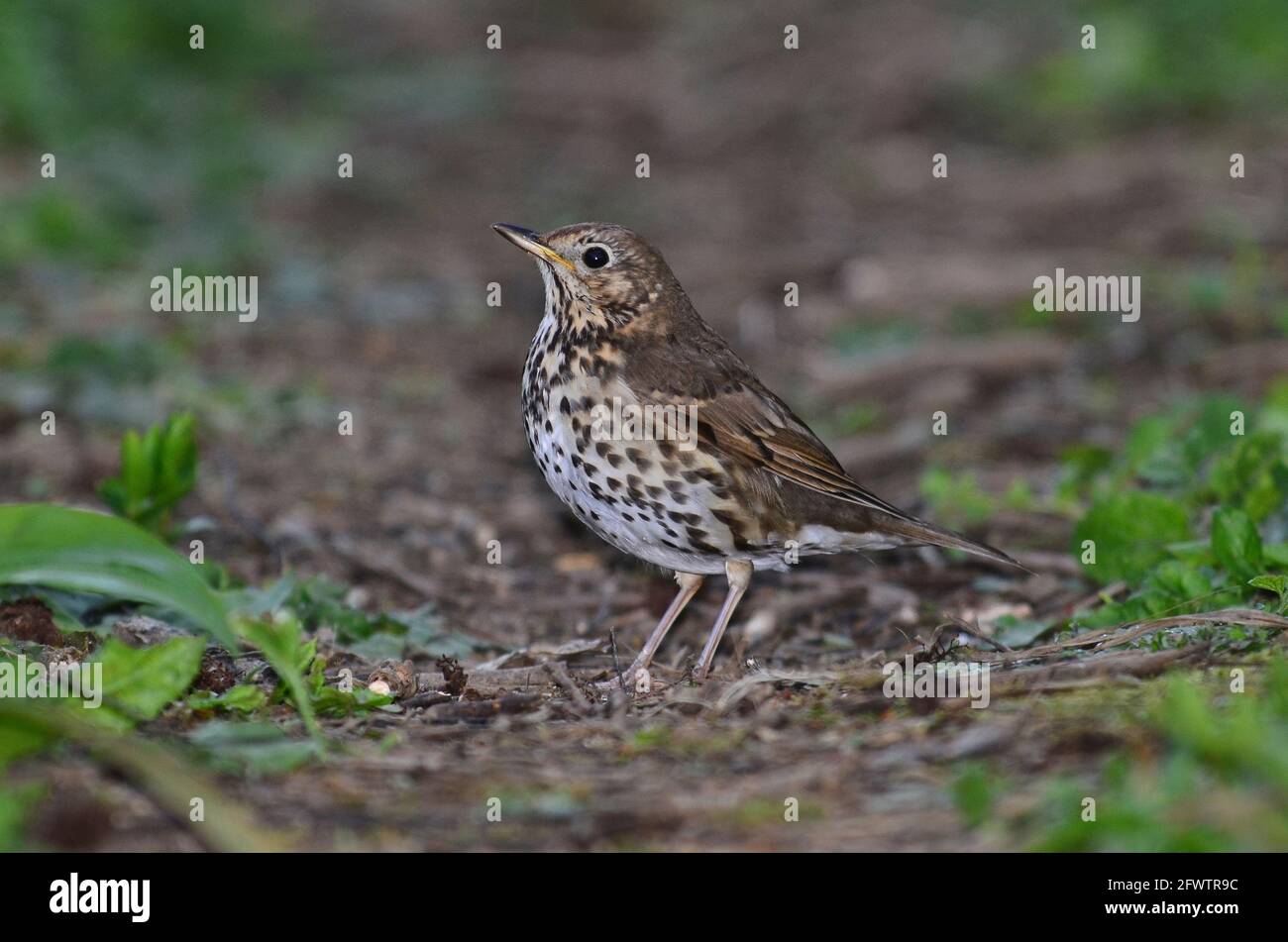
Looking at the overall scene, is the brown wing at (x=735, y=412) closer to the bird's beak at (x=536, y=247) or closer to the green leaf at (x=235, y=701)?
the bird's beak at (x=536, y=247)

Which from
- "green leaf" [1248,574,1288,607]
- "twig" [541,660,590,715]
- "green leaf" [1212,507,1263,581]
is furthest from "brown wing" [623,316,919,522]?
"green leaf" [1248,574,1288,607]

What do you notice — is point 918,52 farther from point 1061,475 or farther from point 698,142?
point 1061,475

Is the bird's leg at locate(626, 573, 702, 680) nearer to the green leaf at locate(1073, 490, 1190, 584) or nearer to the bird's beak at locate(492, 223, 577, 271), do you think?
the bird's beak at locate(492, 223, 577, 271)

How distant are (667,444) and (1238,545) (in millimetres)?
1969

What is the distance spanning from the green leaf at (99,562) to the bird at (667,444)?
1.67 metres

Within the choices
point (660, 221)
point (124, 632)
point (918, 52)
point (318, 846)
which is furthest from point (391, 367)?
point (918, 52)

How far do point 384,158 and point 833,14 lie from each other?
19.9ft

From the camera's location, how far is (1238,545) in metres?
5.32

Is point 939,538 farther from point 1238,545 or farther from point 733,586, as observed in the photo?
point 1238,545

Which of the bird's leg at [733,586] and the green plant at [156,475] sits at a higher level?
A: the green plant at [156,475]

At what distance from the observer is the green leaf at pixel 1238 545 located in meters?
5.32

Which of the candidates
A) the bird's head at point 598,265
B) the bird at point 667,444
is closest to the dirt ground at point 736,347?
the bird at point 667,444

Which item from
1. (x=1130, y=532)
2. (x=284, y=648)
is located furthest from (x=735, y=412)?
(x=284, y=648)
